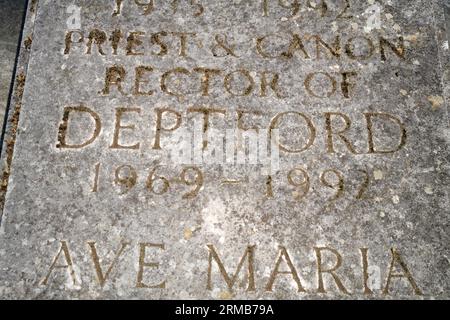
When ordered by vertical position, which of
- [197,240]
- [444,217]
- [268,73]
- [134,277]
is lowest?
[134,277]

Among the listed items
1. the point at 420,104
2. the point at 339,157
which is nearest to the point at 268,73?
the point at 339,157

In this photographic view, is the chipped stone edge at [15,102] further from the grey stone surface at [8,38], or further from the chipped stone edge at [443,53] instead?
the chipped stone edge at [443,53]

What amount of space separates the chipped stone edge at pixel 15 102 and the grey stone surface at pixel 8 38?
2.35ft

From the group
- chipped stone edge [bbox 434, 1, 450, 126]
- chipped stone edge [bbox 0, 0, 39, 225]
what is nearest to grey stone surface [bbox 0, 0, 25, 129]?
chipped stone edge [bbox 0, 0, 39, 225]

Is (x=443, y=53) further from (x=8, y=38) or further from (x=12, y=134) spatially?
(x=8, y=38)

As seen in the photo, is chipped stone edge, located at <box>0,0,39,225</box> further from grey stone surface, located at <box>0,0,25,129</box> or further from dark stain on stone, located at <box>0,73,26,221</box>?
grey stone surface, located at <box>0,0,25,129</box>

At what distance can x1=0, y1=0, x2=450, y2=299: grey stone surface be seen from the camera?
183cm

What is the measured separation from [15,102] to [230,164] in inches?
45.2

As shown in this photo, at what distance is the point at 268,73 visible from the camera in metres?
2.15

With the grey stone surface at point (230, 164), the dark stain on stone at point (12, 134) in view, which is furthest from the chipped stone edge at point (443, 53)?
the dark stain on stone at point (12, 134)
